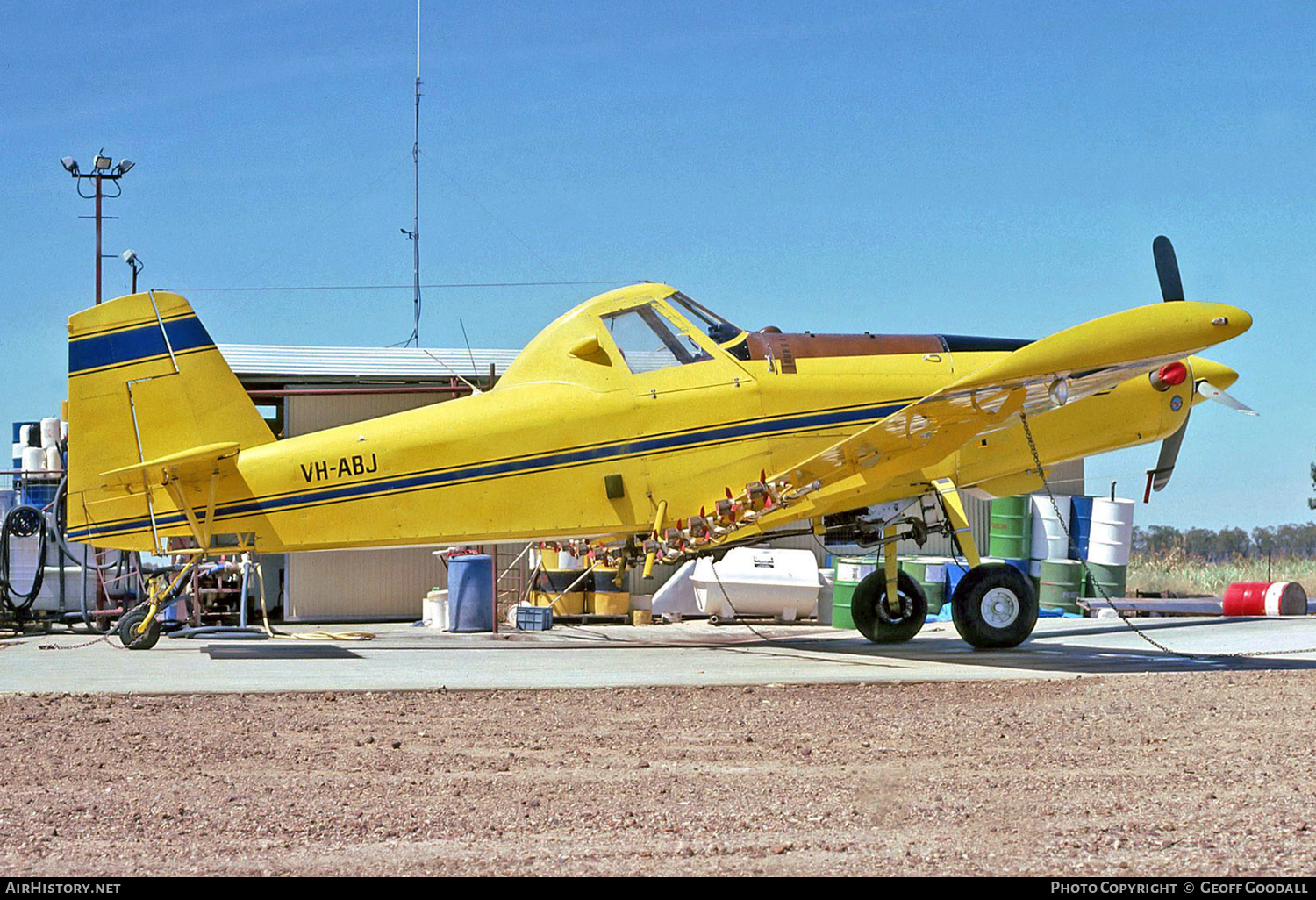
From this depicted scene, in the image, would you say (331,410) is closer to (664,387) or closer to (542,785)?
(664,387)

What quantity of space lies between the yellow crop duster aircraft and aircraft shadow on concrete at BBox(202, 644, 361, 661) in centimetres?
106

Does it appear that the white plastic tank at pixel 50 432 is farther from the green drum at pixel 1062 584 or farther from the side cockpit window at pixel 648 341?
the green drum at pixel 1062 584

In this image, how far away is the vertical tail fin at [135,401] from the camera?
12.4 meters

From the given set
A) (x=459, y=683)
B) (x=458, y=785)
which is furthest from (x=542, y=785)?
(x=459, y=683)

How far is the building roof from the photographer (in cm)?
2070

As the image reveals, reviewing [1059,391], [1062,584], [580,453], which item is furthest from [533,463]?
[1062,584]

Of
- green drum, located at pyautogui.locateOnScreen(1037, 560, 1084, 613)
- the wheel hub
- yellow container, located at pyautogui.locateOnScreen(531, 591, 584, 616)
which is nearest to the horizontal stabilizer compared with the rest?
the wheel hub

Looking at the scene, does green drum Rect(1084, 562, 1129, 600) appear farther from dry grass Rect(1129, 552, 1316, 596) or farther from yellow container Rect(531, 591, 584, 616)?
yellow container Rect(531, 591, 584, 616)

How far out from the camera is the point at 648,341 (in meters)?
12.6

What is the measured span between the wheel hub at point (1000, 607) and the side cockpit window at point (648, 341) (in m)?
3.59

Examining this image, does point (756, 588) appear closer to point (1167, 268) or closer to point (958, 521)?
point (958, 521)

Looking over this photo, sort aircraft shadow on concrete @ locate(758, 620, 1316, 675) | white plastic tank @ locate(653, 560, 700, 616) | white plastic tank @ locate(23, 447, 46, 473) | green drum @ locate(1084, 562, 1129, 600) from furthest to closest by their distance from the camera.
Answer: green drum @ locate(1084, 562, 1129, 600) < white plastic tank @ locate(653, 560, 700, 616) < white plastic tank @ locate(23, 447, 46, 473) < aircraft shadow on concrete @ locate(758, 620, 1316, 675)

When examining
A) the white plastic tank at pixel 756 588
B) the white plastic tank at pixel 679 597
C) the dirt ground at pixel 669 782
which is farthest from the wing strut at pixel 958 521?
the white plastic tank at pixel 679 597

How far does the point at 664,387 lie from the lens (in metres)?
12.3
